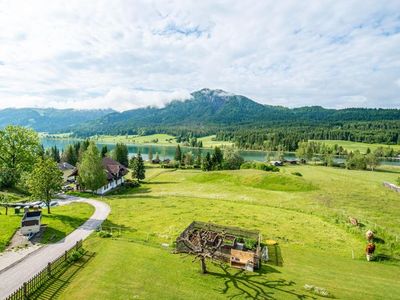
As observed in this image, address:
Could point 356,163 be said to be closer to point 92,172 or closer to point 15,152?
point 92,172

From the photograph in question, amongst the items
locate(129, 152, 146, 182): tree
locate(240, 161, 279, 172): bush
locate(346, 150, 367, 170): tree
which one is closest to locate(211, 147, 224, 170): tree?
locate(240, 161, 279, 172): bush

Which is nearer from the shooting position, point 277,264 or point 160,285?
point 160,285

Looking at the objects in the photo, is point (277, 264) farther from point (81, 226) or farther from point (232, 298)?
point (81, 226)

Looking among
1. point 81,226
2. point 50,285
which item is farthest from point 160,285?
point 81,226

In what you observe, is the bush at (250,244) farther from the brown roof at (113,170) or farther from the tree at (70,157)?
the tree at (70,157)

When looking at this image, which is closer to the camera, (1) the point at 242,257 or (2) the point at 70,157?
(1) the point at 242,257

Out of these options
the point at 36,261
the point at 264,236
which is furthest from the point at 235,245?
the point at 36,261

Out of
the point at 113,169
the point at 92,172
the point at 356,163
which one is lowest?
the point at 356,163

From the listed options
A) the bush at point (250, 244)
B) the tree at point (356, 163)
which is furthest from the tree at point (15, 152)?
the tree at point (356, 163)
